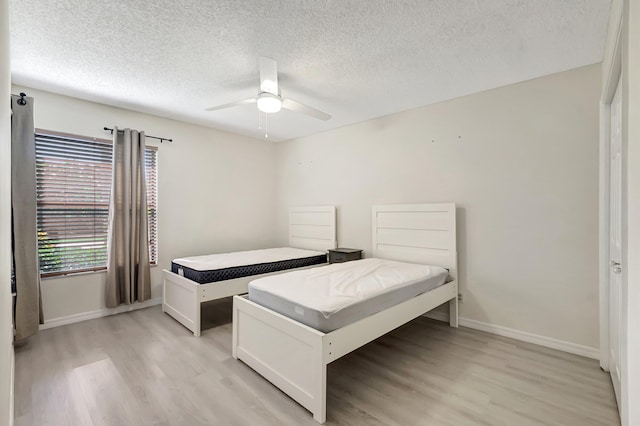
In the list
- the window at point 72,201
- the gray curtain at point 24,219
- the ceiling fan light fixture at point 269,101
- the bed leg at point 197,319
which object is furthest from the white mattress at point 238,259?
the ceiling fan light fixture at point 269,101

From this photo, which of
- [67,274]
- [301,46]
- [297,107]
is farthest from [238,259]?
[301,46]

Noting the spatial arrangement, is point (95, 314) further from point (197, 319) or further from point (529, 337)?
point (529, 337)

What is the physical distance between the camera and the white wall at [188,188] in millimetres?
3273

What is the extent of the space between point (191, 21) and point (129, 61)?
91 cm

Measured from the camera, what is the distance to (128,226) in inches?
139

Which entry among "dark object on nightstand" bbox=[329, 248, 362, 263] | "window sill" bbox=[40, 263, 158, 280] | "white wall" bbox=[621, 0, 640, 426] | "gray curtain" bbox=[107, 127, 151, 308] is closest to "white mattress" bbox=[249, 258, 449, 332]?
"dark object on nightstand" bbox=[329, 248, 362, 263]

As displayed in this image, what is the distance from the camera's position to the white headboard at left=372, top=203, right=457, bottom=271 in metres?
3.23

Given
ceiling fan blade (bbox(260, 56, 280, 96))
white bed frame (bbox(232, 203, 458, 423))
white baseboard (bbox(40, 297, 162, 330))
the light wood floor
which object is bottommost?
the light wood floor

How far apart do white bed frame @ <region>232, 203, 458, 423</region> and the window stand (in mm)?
2172

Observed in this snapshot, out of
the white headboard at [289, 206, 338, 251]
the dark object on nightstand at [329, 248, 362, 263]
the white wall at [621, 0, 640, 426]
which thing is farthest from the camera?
the white headboard at [289, 206, 338, 251]

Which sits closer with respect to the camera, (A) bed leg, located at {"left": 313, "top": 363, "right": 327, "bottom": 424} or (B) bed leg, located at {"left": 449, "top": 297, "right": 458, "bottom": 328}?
(A) bed leg, located at {"left": 313, "top": 363, "right": 327, "bottom": 424}

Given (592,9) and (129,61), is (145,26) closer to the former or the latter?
(129,61)

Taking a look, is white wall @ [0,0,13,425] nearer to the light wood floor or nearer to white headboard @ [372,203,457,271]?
the light wood floor

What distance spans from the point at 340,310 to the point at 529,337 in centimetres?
210
